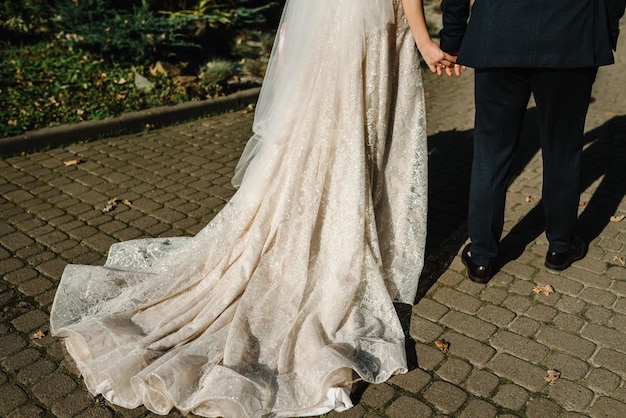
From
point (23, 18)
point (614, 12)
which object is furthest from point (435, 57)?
point (23, 18)

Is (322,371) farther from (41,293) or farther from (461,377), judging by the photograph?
(41,293)

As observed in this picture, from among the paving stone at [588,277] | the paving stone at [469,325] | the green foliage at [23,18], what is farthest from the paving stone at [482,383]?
the green foliage at [23,18]

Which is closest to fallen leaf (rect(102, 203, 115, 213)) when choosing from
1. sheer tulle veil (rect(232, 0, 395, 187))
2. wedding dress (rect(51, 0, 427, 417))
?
wedding dress (rect(51, 0, 427, 417))

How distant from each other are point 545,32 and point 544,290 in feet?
4.85

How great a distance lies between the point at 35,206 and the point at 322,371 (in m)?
3.07

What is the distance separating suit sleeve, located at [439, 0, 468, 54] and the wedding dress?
0.20 metres

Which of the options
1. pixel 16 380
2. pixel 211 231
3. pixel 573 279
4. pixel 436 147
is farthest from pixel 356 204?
pixel 436 147

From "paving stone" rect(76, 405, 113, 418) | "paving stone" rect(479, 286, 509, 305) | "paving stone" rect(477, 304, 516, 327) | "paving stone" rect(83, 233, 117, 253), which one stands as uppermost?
"paving stone" rect(76, 405, 113, 418)

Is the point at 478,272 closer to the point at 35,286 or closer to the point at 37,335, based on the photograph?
the point at 37,335

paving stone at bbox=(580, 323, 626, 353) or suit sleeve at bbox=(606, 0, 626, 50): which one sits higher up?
suit sleeve at bbox=(606, 0, 626, 50)

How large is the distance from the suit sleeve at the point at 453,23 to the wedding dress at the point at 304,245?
0.65 feet

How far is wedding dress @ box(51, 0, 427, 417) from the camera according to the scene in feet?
9.77

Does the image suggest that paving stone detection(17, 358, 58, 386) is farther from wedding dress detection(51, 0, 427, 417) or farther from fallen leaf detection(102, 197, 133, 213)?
fallen leaf detection(102, 197, 133, 213)

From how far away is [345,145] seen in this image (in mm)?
3299
